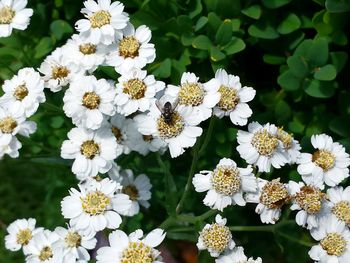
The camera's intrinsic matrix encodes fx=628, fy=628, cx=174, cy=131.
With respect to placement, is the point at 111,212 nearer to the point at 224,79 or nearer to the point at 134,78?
the point at 134,78

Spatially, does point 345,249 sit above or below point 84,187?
below

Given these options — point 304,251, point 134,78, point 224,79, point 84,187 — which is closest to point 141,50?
point 134,78

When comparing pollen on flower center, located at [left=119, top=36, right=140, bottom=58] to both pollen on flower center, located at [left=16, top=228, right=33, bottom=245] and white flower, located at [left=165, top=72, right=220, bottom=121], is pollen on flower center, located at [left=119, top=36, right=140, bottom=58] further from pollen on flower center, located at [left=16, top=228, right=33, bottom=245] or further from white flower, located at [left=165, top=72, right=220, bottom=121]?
pollen on flower center, located at [left=16, top=228, right=33, bottom=245]

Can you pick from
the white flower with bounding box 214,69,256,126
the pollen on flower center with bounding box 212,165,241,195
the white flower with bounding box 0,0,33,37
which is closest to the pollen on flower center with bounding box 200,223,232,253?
the pollen on flower center with bounding box 212,165,241,195

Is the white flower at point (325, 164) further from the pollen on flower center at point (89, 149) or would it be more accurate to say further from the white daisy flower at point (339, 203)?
the pollen on flower center at point (89, 149)

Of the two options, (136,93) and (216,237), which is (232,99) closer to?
(136,93)

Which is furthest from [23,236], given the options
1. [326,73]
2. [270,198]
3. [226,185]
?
[326,73]
